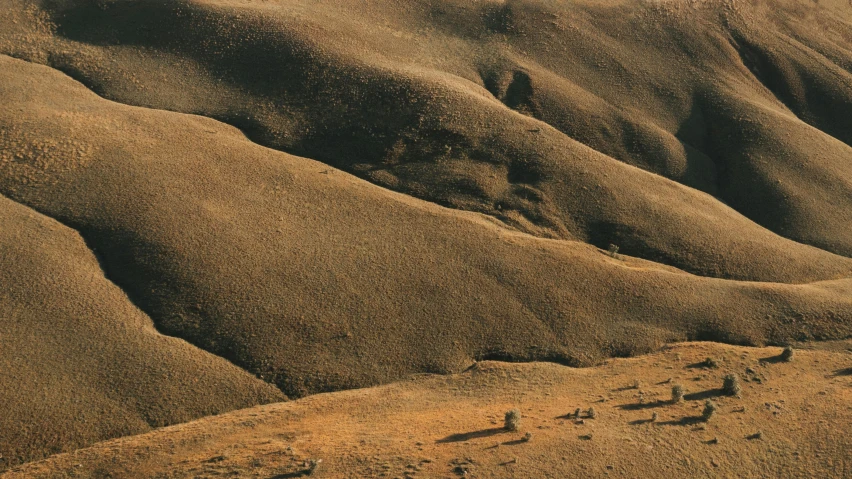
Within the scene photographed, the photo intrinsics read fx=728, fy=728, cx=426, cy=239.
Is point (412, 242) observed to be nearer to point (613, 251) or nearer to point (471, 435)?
point (613, 251)

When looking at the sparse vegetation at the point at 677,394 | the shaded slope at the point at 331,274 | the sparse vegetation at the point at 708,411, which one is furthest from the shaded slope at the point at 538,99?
the sparse vegetation at the point at 708,411

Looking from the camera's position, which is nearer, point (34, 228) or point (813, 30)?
point (34, 228)

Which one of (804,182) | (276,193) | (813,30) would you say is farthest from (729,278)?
(813,30)

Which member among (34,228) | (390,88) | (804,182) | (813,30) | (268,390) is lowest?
(34,228)

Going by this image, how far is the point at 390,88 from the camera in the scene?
68812 millimetres

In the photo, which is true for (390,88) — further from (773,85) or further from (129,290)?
(773,85)

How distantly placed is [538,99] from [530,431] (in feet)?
155

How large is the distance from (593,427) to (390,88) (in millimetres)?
41331

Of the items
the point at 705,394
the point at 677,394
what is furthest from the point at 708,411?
the point at 705,394

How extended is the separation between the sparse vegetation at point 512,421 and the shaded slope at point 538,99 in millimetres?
24884

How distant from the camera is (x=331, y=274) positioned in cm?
4944

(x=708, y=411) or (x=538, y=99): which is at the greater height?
(x=708, y=411)

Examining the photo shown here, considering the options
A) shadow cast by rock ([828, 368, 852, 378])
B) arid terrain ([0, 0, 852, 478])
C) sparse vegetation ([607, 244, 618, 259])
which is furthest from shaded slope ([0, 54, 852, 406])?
shadow cast by rock ([828, 368, 852, 378])

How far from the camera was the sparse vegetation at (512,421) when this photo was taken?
119 feet
